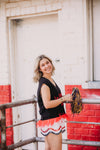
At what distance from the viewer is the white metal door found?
14.0 ft

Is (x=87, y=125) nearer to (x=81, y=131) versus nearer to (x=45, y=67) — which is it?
(x=81, y=131)

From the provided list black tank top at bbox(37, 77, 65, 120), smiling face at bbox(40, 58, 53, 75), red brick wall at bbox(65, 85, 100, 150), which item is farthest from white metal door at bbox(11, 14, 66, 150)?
black tank top at bbox(37, 77, 65, 120)

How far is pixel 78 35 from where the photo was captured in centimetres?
389

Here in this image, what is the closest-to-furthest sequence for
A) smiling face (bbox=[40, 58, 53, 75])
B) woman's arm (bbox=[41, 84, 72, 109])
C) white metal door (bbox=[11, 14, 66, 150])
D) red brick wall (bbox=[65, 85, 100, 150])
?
1. woman's arm (bbox=[41, 84, 72, 109])
2. smiling face (bbox=[40, 58, 53, 75])
3. red brick wall (bbox=[65, 85, 100, 150])
4. white metal door (bbox=[11, 14, 66, 150])

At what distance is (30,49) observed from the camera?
448cm

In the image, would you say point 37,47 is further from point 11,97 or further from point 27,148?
point 27,148

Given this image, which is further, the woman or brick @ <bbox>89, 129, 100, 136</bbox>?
brick @ <bbox>89, 129, 100, 136</bbox>

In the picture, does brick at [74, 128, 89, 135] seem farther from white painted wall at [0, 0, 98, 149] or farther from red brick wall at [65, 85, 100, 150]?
white painted wall at [0, 0, 98, 149]

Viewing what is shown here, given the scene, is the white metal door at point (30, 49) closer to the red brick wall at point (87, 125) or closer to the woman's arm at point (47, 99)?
the red brick wall at point (87, 125)

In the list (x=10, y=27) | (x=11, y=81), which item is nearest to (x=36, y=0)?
(x=10, y=27)

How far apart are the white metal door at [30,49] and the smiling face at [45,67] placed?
5.01 ft

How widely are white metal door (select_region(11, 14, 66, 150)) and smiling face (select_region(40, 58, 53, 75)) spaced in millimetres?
1527

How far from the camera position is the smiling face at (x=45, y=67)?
2.60 m

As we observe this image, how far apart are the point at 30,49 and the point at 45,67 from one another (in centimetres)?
197
